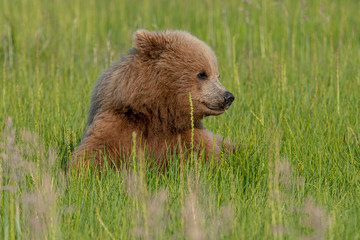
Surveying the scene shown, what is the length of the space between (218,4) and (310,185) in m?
6.82

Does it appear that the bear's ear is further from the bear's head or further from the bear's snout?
the bear's snout

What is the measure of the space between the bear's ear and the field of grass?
0.87 meters

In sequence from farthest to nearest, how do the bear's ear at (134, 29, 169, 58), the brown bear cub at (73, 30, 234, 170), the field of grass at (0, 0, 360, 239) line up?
the bear's ear at (134, 29, 169, 58), the brown bear cub at (73, 30, 234, 170), the field of grass at (0, 0, 360, 239)

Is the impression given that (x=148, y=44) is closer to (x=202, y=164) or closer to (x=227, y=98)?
(x=227, y=98)

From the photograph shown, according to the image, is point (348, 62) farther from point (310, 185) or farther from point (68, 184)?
point (68, 184)

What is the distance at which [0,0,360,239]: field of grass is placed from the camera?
115 inches

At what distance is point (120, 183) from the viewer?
367 centimetres

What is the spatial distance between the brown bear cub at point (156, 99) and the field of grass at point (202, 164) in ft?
0.83

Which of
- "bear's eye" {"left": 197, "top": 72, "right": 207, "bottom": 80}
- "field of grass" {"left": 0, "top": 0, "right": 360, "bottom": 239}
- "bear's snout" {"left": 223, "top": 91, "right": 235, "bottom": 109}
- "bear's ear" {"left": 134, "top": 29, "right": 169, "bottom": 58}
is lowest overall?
"field of grass" {"left": 0, "top": 0, "right": 360, "bottom": 239}

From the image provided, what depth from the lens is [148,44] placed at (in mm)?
4578

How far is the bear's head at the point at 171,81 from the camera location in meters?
4.44

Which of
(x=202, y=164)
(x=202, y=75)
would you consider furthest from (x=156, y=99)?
(x=202, y=164)

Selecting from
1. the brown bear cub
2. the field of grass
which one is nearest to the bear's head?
the brown bear cub

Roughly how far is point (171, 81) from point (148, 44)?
0.35 m
